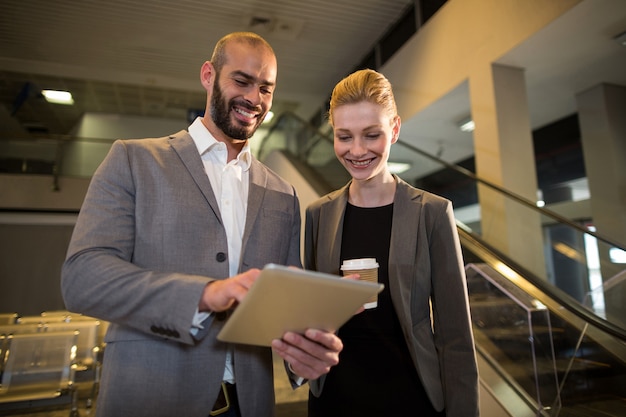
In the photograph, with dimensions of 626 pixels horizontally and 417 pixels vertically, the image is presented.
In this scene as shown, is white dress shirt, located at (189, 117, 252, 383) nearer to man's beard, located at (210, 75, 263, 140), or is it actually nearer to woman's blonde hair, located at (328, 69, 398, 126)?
man's beard, located at (210, 75, 263, 140)

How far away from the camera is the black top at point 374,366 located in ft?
4.75

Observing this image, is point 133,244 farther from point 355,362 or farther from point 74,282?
point 355,362

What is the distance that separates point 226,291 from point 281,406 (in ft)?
8.58

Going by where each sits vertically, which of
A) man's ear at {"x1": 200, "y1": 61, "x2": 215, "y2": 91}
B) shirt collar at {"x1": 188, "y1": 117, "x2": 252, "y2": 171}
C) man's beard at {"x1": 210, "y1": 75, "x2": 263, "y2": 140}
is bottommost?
shirt collar at {"x1": 188, "y1": 117, "x2": 252, "y2": 171}

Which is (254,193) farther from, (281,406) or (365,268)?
(281,406)

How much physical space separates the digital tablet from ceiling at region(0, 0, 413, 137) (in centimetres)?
780

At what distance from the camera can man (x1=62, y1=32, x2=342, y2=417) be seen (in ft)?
3.47

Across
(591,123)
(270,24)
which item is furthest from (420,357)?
(270,24)

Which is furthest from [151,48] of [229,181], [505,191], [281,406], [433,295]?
[433,295]

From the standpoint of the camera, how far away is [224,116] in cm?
151

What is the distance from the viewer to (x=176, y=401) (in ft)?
3.87

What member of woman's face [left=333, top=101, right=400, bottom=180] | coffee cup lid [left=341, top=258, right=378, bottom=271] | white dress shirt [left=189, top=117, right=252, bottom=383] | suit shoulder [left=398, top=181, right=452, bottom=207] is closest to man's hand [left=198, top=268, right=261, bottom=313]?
white dress shirt [left=189, top=117, right=252, bottom=383]

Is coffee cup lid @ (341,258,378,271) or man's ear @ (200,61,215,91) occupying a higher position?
man's ear @ (200,61,215,91)

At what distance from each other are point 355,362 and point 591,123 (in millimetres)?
7233
